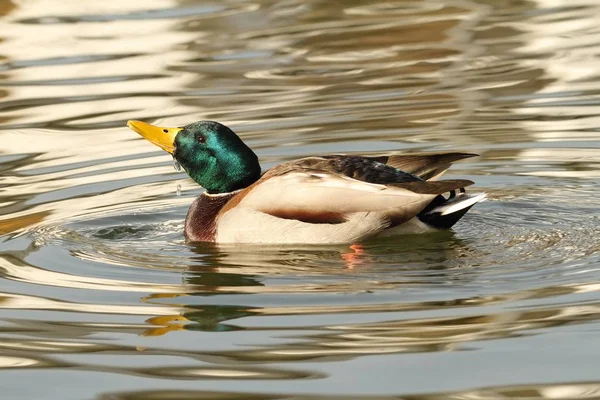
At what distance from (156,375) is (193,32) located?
10.2 metres

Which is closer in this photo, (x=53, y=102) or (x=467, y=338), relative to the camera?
(x=467, y=338)

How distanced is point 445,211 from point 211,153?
1.54 meters

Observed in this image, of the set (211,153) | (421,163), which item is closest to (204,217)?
(211,153)

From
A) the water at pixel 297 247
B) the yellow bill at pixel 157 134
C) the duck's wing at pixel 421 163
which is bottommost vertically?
the water at pixel 297 247

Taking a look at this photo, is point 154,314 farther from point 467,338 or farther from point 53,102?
point 53,102

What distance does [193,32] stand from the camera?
52.6 feet

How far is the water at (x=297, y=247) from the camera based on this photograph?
6.23 metres

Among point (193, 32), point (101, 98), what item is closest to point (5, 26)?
point (193, 32)

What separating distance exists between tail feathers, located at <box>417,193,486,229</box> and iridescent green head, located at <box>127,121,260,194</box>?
47.4 inches

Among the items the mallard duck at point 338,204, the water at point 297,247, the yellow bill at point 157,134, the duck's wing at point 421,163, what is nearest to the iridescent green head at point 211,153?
the yellow bill at point 157,134

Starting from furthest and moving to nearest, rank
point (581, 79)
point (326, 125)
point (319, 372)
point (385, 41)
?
1. point (385, 41)
2. point (581, 79)
3. point (326, 125)
4. point (319, 372)

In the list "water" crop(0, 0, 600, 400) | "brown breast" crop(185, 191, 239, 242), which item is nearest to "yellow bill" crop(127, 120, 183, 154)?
"brown breast" crop(185, 191, 239, 242)

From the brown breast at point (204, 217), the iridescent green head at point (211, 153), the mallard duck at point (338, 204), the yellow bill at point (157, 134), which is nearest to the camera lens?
the mallard duck at point (338, 204)

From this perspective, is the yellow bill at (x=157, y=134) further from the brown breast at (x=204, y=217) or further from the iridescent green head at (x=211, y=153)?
the brown breast at (x=204, y=217)
